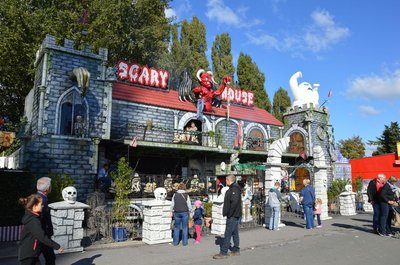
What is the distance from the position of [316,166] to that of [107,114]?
9510mm

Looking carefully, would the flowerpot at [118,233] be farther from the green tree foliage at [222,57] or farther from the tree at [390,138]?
the tree at [390,138]

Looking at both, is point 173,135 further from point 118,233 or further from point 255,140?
point 118,233

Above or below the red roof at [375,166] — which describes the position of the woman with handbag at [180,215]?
below

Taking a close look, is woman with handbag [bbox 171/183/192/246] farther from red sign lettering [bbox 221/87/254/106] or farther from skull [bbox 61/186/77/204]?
red sign lettering [bbox 221/87/254/106]

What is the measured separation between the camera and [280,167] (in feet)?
42.2

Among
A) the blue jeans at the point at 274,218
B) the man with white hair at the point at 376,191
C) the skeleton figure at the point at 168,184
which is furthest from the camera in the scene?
the skeleton figure at the point at 168,184

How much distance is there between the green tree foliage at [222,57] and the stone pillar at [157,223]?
25851 mm

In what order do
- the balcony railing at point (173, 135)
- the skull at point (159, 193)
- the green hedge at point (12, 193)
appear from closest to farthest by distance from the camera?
the skull at point (159, 193)
the green hedge at point (12, 193)
the balcony railing at point (173, 135)

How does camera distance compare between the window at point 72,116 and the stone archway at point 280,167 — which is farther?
the window at point 72,116

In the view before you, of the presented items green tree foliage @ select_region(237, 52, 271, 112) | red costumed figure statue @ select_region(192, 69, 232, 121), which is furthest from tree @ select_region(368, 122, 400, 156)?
red costumed figure statue @ select_region(192, 69, 232, 121)

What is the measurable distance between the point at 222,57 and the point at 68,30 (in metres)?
18.3

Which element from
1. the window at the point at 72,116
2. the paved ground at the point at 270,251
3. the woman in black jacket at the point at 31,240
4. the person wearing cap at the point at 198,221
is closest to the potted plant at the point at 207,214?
the paved ground at the point at 270,251

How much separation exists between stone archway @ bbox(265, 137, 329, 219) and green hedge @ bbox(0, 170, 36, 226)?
28.5 feet

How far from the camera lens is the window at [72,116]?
13453 mm
